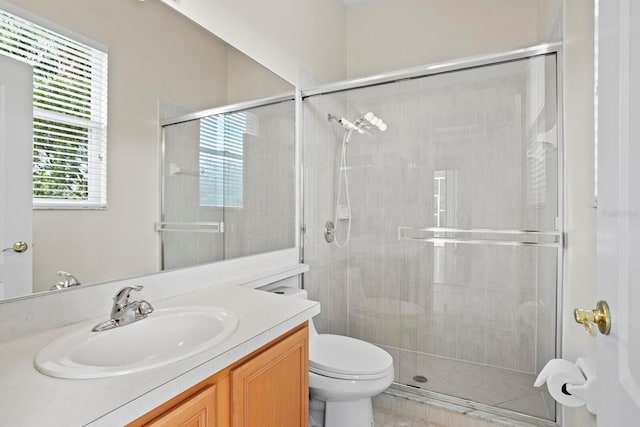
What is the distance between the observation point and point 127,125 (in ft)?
3.82

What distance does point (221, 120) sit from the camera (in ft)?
5.30

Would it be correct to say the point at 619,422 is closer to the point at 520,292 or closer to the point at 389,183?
the point at 520,292

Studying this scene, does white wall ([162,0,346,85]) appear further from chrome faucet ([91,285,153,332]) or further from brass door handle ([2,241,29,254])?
chrome faucet ([91,285,153,332])

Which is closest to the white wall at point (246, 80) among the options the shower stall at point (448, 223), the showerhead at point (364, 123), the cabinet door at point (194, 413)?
the shower stall at point (448, 223)

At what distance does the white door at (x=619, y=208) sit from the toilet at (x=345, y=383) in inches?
36.0

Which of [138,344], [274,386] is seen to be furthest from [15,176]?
[274,386]

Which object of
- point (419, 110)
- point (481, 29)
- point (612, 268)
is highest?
point (481, 29)

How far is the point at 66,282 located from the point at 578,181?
1.95 m

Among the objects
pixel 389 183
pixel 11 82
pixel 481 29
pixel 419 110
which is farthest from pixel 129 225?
pixel 481 29

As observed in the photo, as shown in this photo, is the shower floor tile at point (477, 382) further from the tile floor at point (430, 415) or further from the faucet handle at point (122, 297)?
the faucet handle at point (122, 297)

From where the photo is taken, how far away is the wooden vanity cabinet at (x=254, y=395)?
2.34ft

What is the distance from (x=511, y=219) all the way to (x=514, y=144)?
42cm

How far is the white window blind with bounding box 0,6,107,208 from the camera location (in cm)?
92

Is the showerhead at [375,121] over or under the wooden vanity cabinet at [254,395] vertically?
over
